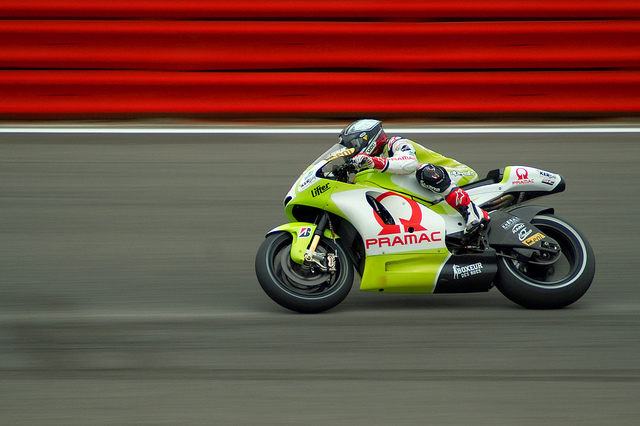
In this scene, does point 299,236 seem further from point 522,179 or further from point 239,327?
point 522,179

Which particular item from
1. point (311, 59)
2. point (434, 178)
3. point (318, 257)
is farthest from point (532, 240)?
point (311, 59)

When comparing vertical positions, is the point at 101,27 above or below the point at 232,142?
above

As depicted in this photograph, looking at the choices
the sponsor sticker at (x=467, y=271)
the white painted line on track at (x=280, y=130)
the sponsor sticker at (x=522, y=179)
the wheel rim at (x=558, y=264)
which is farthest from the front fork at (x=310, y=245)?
the white painted line on track at (x=280, y=130)

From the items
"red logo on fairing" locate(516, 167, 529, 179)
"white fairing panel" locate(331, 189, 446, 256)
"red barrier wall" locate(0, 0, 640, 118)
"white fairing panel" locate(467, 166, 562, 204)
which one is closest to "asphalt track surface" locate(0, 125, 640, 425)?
"white fairing panel" locate(331, 189, 446, 256)

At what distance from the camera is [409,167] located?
17.7 ft

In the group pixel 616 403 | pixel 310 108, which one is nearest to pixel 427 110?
pixel 310 108

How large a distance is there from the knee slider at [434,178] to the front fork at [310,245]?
2.26ft

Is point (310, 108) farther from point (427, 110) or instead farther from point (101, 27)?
point (101, 27)

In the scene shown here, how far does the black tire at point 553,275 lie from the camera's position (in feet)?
Result: 17.7

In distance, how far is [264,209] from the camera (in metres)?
7.61

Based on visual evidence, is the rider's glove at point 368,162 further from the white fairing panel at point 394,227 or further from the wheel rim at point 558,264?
the wheel rim at point 558,264

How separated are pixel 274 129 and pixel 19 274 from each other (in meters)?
4.07

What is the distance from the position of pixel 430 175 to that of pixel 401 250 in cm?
53

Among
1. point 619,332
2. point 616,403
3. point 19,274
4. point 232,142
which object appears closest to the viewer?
point 616,403
